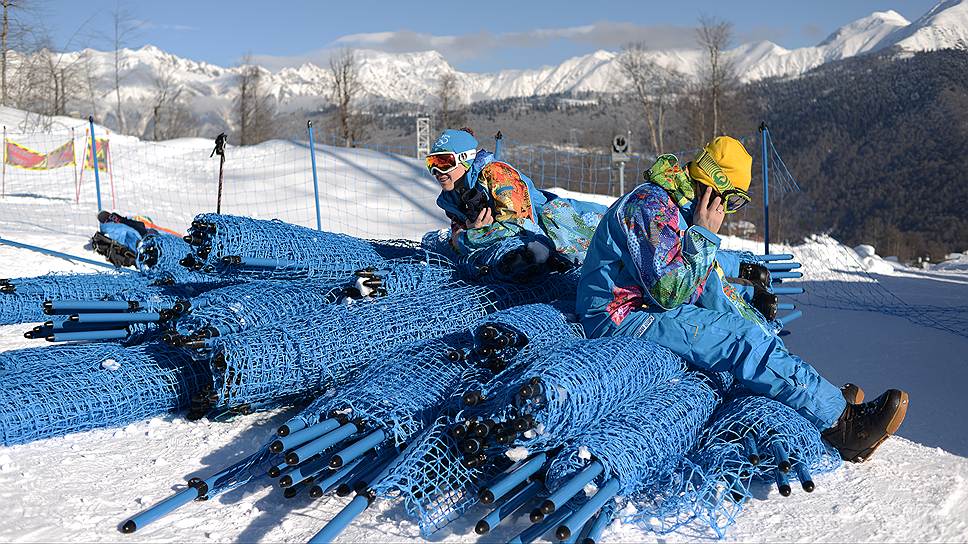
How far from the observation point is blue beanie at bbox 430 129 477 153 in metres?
4.73

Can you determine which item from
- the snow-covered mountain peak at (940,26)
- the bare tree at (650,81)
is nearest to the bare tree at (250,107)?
the bare tree at (650,81)

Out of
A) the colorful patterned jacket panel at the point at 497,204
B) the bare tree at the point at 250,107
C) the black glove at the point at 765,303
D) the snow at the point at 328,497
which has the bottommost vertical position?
the snow at the point at 328,497

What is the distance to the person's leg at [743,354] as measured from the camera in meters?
3.36

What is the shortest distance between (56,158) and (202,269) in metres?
14.2

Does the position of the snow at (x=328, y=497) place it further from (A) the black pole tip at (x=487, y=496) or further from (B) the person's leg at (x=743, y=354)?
(B) the person's leg at (x=743, y=354)

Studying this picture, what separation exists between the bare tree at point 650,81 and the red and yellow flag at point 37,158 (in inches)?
761

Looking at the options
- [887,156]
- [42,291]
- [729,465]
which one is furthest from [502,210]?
[887,156]

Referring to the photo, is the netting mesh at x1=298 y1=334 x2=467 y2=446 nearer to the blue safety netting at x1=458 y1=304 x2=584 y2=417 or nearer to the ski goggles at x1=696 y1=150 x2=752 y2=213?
the blue safety netting at x1=458 y1=304 x2=584 y2=417

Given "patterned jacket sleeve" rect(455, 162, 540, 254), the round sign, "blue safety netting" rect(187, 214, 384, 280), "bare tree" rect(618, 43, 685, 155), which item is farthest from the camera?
"bare tree" rect(618, 43, 685, 155)

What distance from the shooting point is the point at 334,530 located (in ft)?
8.52

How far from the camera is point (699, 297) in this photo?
3.68m

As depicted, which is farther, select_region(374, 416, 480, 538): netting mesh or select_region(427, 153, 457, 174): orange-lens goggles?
select_region(427, 153, 457, 174): orange-lens goggles

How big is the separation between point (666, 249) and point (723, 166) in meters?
0.43

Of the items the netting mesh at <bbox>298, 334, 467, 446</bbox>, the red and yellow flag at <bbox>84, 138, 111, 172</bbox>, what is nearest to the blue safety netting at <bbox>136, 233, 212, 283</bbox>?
the netting mesh at <bbox>298, 334, 467, 446</bbox>
